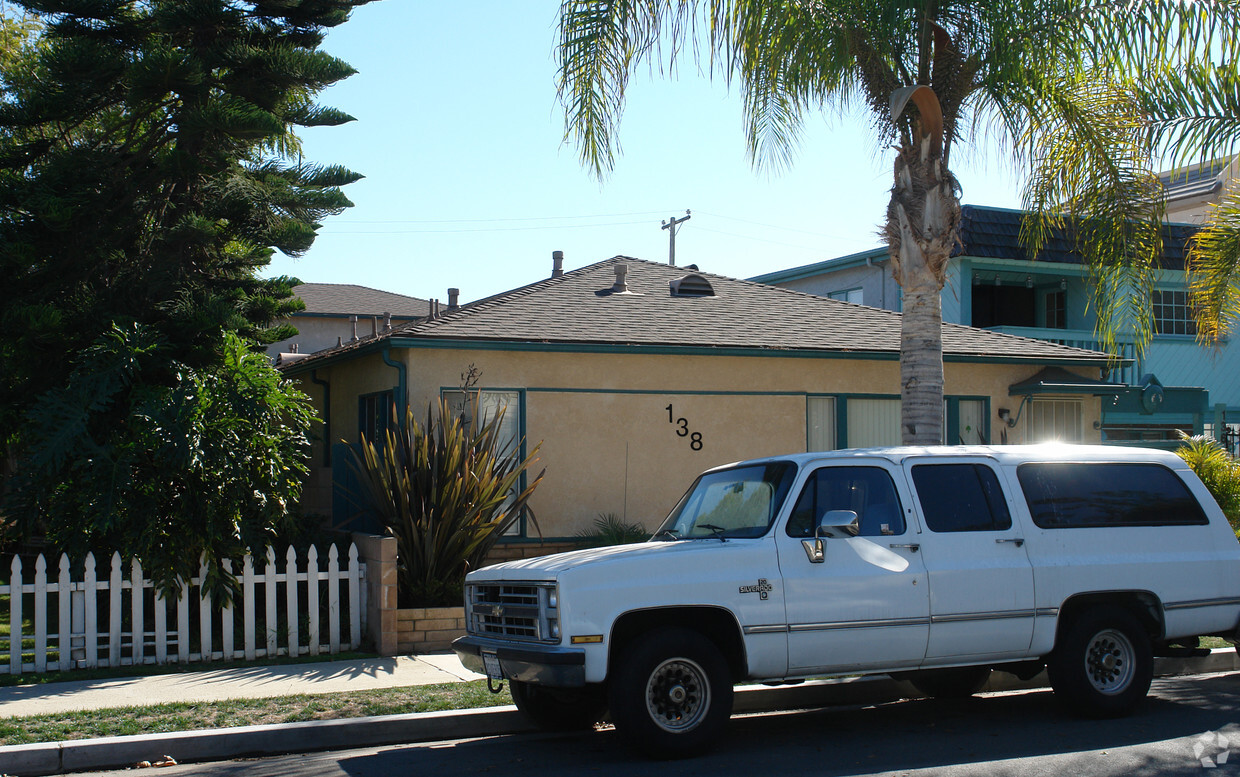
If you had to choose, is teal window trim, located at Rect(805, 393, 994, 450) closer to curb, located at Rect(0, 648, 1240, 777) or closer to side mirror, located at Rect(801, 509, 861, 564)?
curb, located at Rect(0, 648, 1240, 777)

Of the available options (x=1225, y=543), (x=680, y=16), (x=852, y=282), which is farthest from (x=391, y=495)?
(x=852, y=282)

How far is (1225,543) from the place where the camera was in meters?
8.42

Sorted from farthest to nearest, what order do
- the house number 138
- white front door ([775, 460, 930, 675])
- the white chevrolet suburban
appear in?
the house number 138 → white front door ([775, 460, 930, 675]) → the white chevrolet suburban

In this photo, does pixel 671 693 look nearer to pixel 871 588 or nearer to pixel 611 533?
pixel 871 588

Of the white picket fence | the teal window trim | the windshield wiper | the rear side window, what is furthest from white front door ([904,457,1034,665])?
the teal window trim

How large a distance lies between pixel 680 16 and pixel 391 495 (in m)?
5.73

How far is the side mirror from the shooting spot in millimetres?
7023

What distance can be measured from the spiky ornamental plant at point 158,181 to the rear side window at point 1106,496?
812cm

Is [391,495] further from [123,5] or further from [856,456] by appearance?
[123,5]

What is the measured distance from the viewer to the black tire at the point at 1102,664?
775cm

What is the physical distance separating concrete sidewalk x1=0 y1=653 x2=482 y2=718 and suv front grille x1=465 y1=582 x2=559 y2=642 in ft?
5.48

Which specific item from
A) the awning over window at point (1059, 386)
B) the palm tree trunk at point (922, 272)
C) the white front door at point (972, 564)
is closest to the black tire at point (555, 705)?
the white front door at point (972, 564)

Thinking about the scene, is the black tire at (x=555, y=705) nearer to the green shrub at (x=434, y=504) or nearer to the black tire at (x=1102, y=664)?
the black tire at (x=1102, y=664)

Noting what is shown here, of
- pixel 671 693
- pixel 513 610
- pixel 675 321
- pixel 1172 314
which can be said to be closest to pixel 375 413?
pixel 675 321
